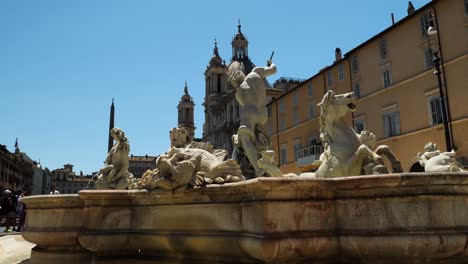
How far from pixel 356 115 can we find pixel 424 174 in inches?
1121

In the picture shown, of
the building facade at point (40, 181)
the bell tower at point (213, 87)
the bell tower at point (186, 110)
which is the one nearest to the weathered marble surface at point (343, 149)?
the bell tower at point (213, 87)

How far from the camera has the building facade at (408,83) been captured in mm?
21922

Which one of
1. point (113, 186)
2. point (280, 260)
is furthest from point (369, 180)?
point (113, 186)

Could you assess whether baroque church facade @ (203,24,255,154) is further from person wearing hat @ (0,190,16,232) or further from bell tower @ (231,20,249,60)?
person wearing hat @ (0,190,16,232)

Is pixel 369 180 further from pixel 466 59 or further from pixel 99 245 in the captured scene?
pixel 466 59

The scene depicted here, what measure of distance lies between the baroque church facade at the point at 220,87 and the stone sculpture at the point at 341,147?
6024 centimetres

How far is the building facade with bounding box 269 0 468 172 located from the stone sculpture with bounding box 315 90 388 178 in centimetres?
1483

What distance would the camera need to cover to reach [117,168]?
885cm

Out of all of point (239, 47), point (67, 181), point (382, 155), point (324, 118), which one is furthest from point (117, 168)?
point (67, 181)

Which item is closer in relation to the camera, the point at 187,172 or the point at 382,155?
the point at 187,172

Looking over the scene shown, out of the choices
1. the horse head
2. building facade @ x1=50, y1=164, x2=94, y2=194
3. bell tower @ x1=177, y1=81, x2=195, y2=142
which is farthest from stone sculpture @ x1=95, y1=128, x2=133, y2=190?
building facade @ x1=50, y1=164, x2=94, y2=194

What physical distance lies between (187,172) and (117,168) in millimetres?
5019

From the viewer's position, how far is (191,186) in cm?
424

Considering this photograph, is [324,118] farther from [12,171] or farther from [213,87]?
[12,171]
